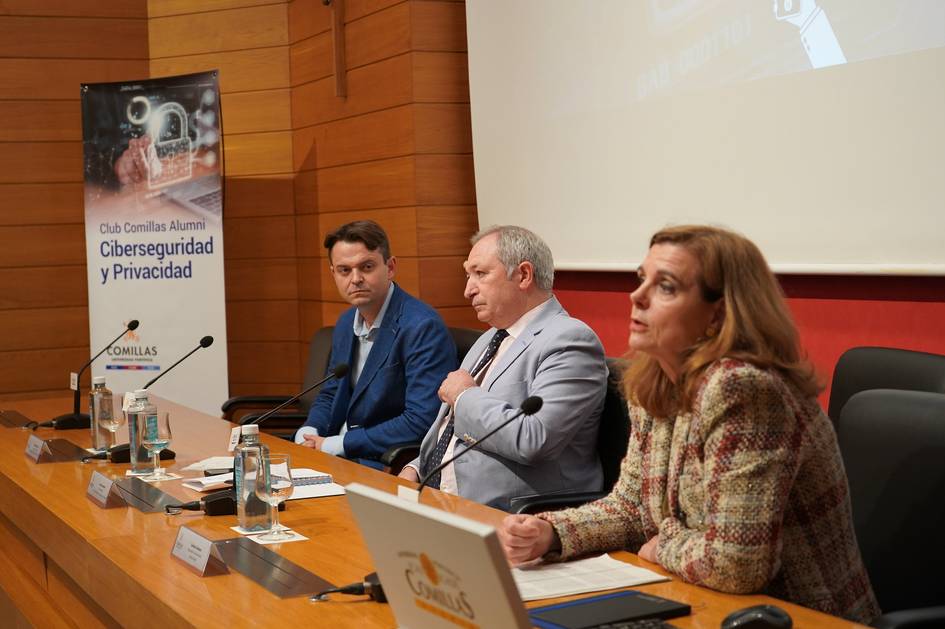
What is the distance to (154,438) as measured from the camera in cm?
289

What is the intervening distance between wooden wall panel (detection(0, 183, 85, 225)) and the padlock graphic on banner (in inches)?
39.8

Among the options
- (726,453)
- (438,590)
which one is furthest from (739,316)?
(438,590)

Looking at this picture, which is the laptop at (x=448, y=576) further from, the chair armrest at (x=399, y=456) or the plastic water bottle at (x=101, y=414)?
the plastic water bottle at (x=101, y=414)

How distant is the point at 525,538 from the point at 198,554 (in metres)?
0.60

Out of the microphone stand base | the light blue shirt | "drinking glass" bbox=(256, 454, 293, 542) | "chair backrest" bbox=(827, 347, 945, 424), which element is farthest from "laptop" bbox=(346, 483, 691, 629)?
the microphone stand base

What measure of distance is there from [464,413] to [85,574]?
3.25ft

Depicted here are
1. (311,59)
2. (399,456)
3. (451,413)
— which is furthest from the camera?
(311,59)

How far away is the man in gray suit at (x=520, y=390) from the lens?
107 inches

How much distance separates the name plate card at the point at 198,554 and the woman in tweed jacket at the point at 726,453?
52 centimetres

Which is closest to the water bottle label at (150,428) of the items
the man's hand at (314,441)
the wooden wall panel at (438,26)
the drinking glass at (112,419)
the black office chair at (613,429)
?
the drinking glass at (112,419)

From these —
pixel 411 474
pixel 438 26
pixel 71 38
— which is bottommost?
pixel 411 474

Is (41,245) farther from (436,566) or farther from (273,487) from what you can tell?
(436,566)

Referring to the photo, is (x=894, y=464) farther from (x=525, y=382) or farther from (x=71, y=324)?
(x=71, y=324)

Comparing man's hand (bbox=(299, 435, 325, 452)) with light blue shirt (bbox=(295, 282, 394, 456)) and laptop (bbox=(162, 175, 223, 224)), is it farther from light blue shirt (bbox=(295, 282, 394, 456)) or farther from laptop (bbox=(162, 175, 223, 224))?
laptop (bbox=(162, 175, 223, 224))
